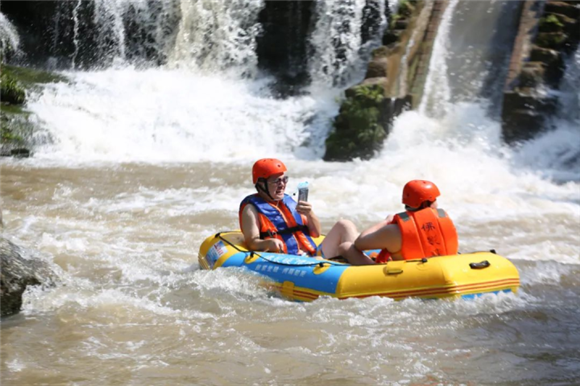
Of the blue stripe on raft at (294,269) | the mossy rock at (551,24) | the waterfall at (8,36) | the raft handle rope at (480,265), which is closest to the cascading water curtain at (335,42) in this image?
the mossy rock at (551,24)

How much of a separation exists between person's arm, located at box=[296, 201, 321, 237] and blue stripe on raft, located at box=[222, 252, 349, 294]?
0.35 m

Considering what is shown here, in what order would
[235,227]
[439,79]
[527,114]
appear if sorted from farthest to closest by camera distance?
[439,79]
[527,114]
[235,227]

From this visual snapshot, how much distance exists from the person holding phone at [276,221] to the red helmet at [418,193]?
0.66m

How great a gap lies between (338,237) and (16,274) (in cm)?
225

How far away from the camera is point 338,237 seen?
225 inches

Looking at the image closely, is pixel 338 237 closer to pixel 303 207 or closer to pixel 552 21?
pixel 303 207

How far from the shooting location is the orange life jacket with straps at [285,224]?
589cm

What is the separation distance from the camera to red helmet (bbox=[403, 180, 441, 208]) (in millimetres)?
5258

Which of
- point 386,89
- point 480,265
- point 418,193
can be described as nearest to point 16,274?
point 418,193

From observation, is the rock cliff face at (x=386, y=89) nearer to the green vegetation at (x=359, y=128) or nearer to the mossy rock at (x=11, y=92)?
the green vegetation at (x=359, y=128)

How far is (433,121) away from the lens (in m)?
13.6

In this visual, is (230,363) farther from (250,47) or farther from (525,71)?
(250,47)

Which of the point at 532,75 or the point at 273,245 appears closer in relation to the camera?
the point at 273,245

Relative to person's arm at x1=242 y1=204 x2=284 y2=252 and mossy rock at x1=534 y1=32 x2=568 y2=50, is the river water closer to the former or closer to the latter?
person's arm at x1=242 y1=204 x2=284 y2=252
